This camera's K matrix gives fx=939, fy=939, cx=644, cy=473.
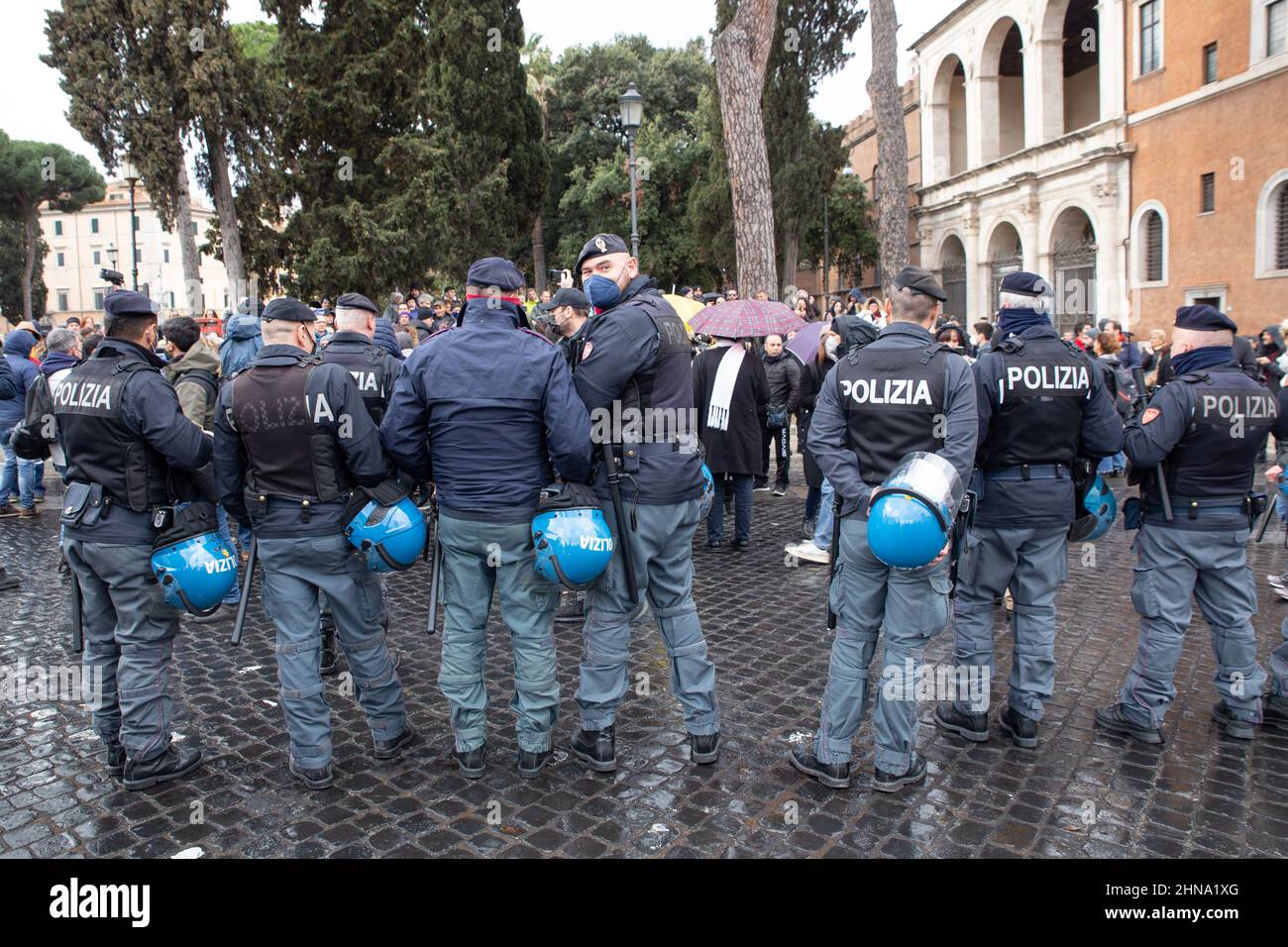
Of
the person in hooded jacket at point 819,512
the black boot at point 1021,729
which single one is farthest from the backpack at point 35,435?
the black boot at point 1021,729

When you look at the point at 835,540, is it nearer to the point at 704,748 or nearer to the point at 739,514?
the point at 704,748

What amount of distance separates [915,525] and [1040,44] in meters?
30.7

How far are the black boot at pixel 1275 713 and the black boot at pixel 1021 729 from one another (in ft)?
3.82

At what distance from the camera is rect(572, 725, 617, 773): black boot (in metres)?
4.11

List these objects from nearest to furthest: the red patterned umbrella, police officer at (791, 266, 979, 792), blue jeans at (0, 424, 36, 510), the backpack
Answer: police officer at (791, 266, 979, 792), the backpack, the red patterned umbrella, blue jeans at (0, 424, 36, 510)

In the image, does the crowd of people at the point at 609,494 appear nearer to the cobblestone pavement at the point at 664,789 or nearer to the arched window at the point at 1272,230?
the cobblestone pavement at the point at 664,789

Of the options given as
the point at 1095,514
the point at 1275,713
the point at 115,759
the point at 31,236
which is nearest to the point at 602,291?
the point at 1095,514

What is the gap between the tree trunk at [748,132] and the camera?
13172 millimetres

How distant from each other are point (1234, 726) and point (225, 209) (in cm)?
2293

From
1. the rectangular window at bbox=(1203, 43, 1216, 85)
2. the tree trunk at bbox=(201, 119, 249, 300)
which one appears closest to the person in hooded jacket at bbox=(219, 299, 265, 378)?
the tree trunk at bbox=(201, 119, 249, 300)

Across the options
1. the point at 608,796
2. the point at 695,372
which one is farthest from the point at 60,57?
the point at 608,796

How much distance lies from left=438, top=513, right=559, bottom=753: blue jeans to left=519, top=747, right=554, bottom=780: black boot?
15mm

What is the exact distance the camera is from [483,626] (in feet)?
13.4

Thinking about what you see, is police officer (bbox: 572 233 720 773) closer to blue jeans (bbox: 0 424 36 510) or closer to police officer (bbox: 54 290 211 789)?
police officer (bbox: 54 290 211 789)
